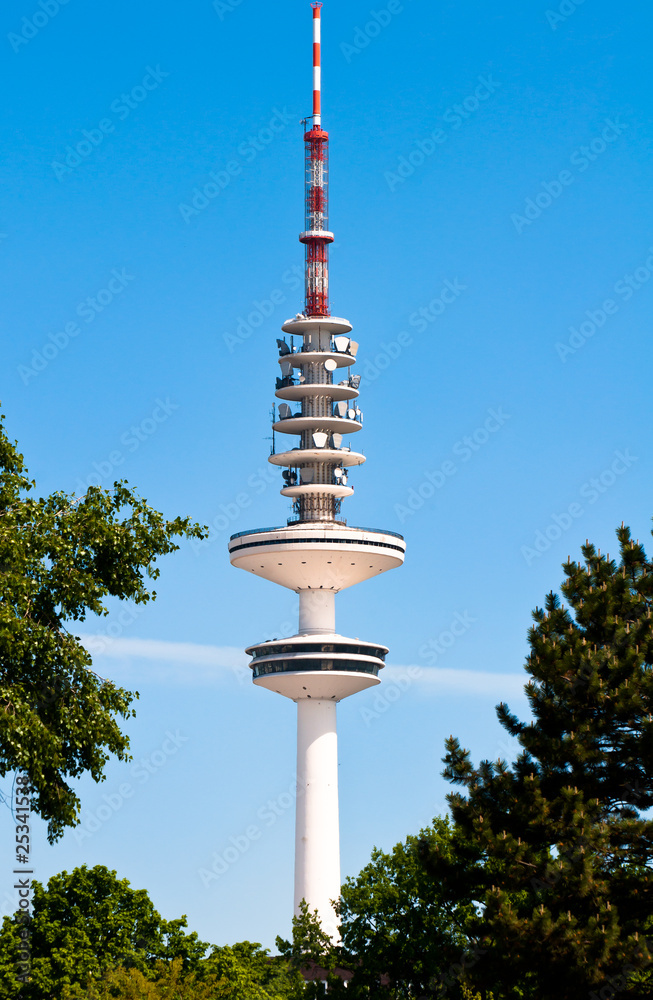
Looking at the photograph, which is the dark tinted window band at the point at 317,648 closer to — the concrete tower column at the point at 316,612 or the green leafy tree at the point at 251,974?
the concrete tower column at the point at 316,612

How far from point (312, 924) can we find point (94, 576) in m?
32.3

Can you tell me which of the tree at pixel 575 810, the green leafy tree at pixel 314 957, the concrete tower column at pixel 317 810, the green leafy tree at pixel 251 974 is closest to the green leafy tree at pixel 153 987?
the green leafy tree at pixel 251 974

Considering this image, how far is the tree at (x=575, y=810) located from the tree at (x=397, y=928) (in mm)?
14002

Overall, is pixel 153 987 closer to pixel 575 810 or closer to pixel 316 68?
pixel 575 810

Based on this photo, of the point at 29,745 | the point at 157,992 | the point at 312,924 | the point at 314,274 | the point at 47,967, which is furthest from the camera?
the point at 314,274

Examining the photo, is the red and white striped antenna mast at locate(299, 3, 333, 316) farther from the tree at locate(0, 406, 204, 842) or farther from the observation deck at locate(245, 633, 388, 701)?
the tree at locate(0, 406, 204, 842)

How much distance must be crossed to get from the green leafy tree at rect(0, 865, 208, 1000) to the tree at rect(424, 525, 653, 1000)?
3239 centimetres

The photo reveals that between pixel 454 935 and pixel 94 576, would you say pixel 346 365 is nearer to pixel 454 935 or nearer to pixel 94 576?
pixel 454 935

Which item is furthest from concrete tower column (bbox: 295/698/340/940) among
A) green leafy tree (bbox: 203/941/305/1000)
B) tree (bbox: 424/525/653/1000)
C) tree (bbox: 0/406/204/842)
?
tree (bbox: 0/406/204/842)

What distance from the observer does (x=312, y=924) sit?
69.6m

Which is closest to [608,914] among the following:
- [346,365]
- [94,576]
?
[94,576]

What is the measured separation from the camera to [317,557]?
121250mm

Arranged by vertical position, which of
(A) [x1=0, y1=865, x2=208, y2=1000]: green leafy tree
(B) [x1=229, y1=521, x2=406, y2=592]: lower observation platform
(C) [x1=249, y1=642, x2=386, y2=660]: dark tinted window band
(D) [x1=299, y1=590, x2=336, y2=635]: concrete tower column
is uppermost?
(B) [x1=229, y1=521, x2=406, y2=592]: lower observation platform

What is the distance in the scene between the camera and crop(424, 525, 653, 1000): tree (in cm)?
4538
